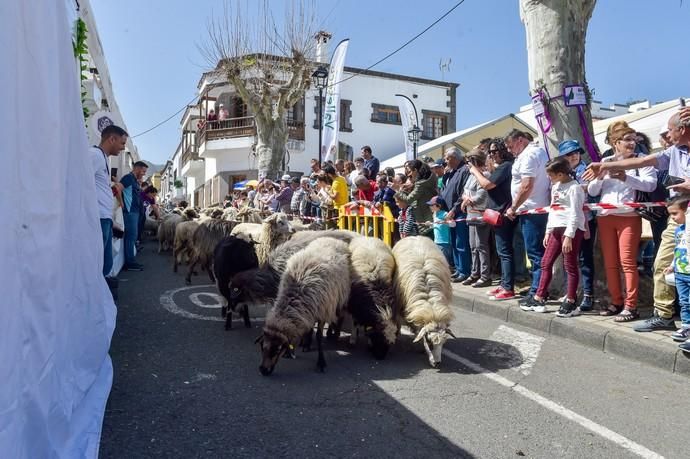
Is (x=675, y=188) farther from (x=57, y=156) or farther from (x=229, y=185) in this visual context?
(x=229, y=185)

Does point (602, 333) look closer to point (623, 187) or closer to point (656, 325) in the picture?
point (656, 325)

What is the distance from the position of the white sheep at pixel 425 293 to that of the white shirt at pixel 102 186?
3.19m

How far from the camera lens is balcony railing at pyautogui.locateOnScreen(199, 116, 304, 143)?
2898 centimetres

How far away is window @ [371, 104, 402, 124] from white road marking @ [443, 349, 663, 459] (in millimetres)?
28468

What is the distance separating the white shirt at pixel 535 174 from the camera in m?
5.88

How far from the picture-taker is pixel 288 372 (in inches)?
157

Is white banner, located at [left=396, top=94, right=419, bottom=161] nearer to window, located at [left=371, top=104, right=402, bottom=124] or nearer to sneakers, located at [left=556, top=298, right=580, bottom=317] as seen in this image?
window, located at [left=371, top=104, right=402, bottom=124]

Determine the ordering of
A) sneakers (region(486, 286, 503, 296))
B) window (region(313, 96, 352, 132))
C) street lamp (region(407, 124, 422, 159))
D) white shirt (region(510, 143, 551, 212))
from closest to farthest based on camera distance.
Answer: white shirt (region(510, 143, 551, 212)) → sneakers (region(486, 286, 503, 296)) → street lamp (region(407, 124, 422, 159)) → window (region(313, 96, 352, 132))

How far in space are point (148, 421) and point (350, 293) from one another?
6.96ft

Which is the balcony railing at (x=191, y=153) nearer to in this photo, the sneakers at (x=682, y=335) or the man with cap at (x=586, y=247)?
the man with cap at (x=586, y=247)

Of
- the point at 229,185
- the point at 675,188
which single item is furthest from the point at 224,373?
the point at 229,185

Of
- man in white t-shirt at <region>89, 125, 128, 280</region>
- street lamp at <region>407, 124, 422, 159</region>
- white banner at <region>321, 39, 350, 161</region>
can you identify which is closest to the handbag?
man in white t-shirt at <region>89, 125, 128, 280</region>

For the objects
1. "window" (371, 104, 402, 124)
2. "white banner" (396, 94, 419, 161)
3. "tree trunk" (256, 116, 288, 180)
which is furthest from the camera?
"window" (371, 104, 402, 124)

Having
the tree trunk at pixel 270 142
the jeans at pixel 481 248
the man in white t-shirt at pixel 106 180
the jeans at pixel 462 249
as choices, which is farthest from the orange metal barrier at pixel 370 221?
the tree trunk at pixel 270 142
